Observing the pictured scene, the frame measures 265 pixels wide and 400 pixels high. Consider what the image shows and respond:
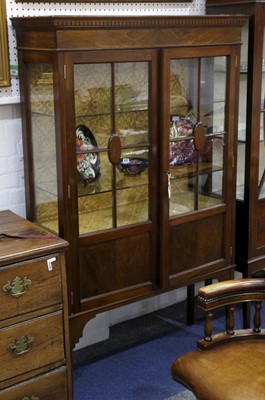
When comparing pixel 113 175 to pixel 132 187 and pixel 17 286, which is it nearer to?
pixel 132 187

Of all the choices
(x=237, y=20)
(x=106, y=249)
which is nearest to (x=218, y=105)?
(x=237, y=20)

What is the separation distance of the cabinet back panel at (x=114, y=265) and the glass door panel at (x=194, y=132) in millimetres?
253

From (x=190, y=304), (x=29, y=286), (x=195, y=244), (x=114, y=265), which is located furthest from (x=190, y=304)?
(x=29, y=286)

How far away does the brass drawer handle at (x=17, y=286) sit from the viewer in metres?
2.06

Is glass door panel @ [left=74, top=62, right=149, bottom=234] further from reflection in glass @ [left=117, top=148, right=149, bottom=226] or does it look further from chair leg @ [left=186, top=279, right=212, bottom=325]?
chair leg @ [left=186, top=279, right=212, bottom=325]

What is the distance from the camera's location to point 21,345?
7.02ft

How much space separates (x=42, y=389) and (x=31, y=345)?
8.0 inches

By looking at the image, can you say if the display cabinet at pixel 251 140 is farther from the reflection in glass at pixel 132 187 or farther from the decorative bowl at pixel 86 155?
the decorative bowl at pixel 86 155

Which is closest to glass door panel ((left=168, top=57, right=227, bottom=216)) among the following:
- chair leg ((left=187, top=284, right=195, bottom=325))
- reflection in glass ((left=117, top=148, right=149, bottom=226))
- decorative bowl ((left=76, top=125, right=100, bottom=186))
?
reflection in glass ((left=117, top=148, right=149, bottom=226))

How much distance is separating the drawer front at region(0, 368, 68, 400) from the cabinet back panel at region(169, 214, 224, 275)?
2.44 ft

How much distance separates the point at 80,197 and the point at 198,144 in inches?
25.2

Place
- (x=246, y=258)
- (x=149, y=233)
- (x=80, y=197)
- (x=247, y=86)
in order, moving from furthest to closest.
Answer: (x=246, y=258), (x=247, y=86), (x=149, y=233), (x=80, y=197)

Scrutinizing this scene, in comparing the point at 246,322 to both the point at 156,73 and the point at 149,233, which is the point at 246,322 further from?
the point at 156,73

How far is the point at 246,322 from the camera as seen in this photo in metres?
3.07
